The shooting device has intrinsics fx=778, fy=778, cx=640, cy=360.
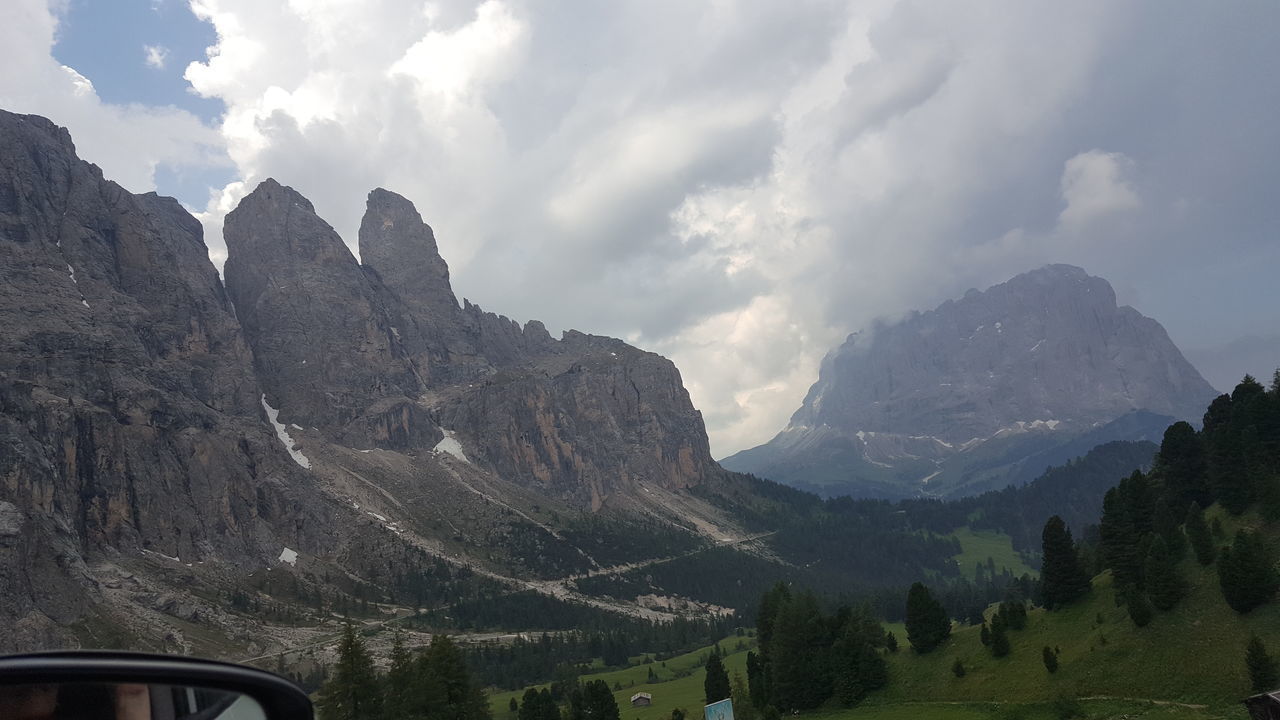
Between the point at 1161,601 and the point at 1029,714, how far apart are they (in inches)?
471

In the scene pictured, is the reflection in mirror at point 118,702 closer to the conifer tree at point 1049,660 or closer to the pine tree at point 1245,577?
the pine tree at point 1245,577

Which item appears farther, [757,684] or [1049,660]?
[757,684]

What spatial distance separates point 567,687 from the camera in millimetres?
92375

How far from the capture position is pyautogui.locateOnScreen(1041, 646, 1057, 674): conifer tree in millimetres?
53000

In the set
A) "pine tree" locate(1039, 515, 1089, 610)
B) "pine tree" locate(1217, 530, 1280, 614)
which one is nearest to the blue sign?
"pine tree" locate(1217, 530, 1280, 614)

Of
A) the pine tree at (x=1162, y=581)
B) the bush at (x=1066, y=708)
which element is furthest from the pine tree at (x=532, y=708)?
the pine tree at (x=1162, y=581)

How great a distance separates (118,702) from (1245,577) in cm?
5970

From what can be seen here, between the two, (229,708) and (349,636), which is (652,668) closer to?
(349,636)

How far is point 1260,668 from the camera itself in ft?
136

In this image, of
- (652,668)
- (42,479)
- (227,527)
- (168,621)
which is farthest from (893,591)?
(42,479)

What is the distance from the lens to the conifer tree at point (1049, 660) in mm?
53000

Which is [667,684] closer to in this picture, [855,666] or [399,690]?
[855,666]

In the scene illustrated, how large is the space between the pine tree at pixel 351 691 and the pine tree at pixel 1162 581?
2032 inches

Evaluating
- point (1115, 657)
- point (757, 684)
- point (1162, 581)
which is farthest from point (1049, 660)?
point (757, 684)
